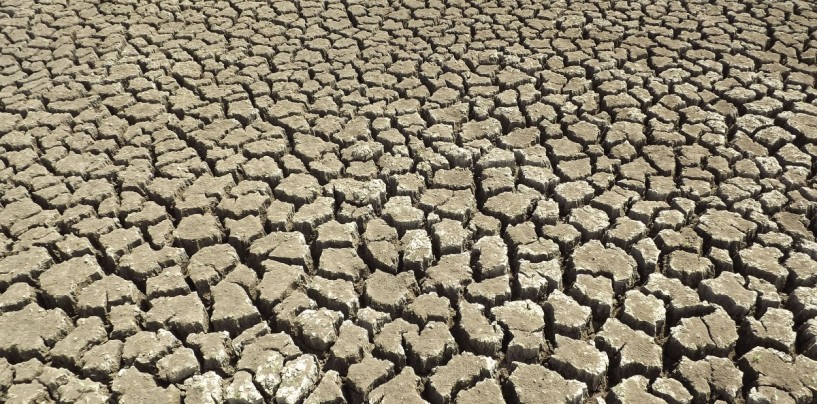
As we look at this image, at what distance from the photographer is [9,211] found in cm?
275

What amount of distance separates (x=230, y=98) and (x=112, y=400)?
1.96m

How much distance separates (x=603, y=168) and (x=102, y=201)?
2351 mm

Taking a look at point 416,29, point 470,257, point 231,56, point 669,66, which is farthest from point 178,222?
point 669,66

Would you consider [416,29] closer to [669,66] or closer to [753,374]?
[669,66]

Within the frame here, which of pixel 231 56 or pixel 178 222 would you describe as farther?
pixel 231 56

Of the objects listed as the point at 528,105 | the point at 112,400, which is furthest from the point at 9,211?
the point at 528,105

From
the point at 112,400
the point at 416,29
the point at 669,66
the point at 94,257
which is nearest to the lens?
the point at 112,400

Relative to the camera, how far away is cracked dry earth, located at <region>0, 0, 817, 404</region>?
6.89 ft

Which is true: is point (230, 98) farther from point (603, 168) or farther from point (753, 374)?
point (753, 374)

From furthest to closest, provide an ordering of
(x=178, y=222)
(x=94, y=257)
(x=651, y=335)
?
(x=178, y=222), (x=94, y=257), (x=651, y=335)

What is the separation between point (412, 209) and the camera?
275cm

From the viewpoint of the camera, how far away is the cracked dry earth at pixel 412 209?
2102mm

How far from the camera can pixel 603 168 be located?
9.70 ft

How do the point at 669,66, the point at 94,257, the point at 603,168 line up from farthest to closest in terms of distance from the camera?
the point at 669,66 → the point at 603,168 → the point at 94,257
